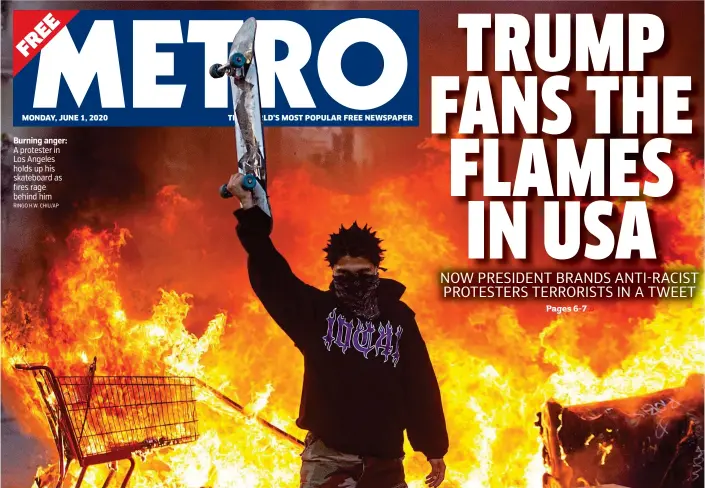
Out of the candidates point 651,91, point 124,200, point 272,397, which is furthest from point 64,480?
point 651,91

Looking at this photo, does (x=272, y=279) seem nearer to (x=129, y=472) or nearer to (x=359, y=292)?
(x=359, y=292)

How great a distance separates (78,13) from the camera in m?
Result: 6.43

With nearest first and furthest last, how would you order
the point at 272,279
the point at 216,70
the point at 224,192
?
the point at 224,192 → the point at 216,70 → the point at 272,279

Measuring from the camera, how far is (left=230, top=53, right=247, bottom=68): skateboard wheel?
546 centimetres

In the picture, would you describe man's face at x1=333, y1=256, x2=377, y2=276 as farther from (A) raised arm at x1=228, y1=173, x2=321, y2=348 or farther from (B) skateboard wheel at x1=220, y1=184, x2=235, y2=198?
(B) skateboard wheel at x1=220, y1=184, x2=235, y2=198

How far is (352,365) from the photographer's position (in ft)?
19.3

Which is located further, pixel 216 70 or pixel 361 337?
pixel 361 337

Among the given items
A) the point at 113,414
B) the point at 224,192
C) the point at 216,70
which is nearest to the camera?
the point at 224,192

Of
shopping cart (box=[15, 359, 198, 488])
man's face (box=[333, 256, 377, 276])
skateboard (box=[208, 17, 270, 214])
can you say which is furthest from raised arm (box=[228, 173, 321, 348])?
shopping cart (box=[15, 359, 198, 488])

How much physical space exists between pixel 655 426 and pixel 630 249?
4.63ft

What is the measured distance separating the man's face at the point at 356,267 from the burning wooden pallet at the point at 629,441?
182 centimetres

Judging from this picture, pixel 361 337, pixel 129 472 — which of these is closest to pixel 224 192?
pixel 361 337

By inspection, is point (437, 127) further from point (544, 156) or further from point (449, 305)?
point (449, 305)

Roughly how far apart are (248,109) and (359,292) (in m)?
1.58
